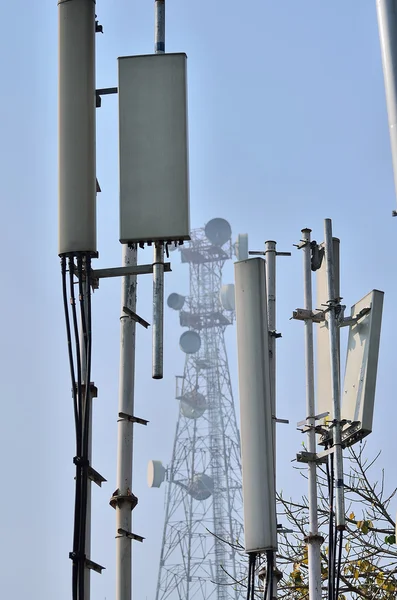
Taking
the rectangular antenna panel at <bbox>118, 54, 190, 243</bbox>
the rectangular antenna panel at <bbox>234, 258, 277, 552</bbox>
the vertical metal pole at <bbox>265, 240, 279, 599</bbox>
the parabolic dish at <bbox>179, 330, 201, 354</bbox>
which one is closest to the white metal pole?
the vertical metal pole at <bbox>265, 240, 279, 599</bbox>

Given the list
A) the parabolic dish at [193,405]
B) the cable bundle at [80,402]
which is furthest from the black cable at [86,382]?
the parabolic dish at [193,405]

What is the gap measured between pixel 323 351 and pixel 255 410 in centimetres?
231

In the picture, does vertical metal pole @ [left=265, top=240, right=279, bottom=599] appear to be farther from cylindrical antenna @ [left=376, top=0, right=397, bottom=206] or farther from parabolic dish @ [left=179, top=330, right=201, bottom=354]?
parabolic dish @ [left=179, top=330, right=201, bottom=354]

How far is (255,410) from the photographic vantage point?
859cm

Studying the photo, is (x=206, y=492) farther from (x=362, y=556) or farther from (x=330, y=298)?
(x=330, y=298)

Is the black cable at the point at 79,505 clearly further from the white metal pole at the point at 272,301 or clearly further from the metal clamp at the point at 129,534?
the white metal pole at the point at 272,301

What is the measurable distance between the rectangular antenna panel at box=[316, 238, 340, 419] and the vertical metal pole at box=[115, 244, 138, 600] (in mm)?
1761

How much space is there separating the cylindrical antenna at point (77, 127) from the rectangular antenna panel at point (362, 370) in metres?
3.65

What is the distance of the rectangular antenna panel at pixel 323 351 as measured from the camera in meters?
10.6

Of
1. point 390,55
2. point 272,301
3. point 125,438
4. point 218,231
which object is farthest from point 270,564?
point 218,231

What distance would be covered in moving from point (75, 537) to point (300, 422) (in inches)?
175

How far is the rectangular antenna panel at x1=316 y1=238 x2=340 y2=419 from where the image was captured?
34.7ft

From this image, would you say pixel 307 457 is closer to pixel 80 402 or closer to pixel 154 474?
pixel 80 402

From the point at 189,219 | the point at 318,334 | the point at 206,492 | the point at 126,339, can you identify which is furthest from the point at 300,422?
the point at 206,492
